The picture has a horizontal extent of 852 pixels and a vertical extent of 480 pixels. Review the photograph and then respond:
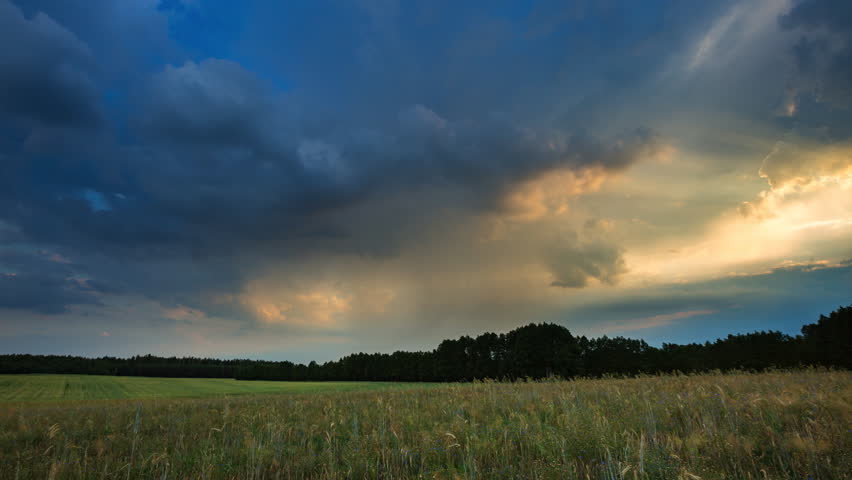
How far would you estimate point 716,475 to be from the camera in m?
4.74

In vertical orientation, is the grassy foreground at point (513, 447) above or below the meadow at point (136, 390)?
above

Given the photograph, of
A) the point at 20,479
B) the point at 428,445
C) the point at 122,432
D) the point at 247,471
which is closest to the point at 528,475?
the point at 428,445

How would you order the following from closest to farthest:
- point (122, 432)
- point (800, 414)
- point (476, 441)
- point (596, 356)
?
1. point (476, 441)
2. point (800, 414)
3. point (122, 432)
4. point (596, 356)

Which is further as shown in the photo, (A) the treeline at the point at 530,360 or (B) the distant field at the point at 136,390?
(A) the treeline at the point at 530,360

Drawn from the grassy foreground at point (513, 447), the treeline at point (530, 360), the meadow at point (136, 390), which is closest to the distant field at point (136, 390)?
the meadow at point (136, 390)

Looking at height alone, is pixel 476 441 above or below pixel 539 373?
above

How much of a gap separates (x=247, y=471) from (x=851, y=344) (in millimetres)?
75245

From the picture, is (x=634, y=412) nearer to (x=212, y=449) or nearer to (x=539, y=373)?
(x=212, y=449)

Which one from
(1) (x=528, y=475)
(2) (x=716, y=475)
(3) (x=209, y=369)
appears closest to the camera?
(2) (x=716, y=475)

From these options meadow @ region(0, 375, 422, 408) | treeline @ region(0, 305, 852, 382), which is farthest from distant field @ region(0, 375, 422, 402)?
treeline @ region(0, 305, 852, 382)

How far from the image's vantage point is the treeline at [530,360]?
5694 centimetres

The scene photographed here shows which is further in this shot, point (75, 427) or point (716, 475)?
point (75, 427)

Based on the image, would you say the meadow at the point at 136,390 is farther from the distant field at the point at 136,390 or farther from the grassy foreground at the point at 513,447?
the grassy foreground at the point at 513,447

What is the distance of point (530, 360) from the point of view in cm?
8244
